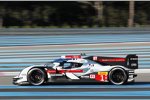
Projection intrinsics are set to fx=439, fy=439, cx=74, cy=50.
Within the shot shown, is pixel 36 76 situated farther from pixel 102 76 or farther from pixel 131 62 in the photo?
pixel 131 62

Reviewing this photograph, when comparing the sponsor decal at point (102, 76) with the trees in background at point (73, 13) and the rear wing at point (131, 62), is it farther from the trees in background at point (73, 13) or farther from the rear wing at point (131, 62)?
the trees in background at point (73, 13)

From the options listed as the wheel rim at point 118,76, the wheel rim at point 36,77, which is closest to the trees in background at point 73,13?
the wheel rim at point 36,77

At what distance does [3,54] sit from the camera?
1834 cm

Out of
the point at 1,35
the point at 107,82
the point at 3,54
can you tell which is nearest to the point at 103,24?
the point at 1,35

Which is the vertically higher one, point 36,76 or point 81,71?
point 81,71

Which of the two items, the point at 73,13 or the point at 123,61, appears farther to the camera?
the point at 73,13

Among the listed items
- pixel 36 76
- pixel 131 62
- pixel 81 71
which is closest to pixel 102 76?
pixel 81 71

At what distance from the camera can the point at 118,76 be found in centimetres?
1067

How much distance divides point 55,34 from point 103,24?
6955 millimetres

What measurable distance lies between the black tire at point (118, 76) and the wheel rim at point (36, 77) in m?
1.70

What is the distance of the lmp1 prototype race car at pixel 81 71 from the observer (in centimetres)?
1067

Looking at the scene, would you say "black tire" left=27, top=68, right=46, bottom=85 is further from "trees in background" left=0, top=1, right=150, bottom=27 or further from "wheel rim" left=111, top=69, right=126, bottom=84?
"trees in background" left=0, top=1, right=150, bottom=27

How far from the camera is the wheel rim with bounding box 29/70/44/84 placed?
10672mm

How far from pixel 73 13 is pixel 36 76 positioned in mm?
21396
